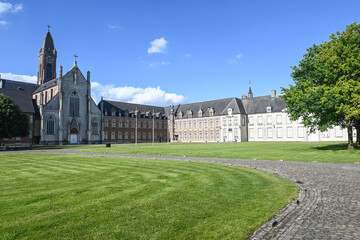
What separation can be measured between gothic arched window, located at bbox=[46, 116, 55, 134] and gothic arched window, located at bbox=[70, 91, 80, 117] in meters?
4.98

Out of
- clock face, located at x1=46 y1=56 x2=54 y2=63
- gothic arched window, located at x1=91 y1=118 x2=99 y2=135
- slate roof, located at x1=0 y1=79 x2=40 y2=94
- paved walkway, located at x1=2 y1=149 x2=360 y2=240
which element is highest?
clock face, located at x1=46 y1=56 x2=54 y2=63

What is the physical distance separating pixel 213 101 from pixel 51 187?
78688mm

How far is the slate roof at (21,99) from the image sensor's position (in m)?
63.8

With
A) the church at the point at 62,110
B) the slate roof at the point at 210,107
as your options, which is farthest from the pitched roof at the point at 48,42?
the slate roof at the point at 210,107

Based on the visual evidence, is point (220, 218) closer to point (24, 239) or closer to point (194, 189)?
point (194, 189)

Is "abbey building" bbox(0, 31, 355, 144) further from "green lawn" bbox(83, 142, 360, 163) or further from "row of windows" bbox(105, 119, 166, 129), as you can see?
"green lawn" bbox(83, 142, 360, 163)

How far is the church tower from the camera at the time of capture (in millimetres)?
90750

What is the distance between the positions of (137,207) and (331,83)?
27815 millimetres

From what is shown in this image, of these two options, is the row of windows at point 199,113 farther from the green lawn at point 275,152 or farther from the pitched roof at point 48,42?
the pitched roof at point 48,42

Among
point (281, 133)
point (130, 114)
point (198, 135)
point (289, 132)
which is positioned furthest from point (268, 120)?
point (130, 114)

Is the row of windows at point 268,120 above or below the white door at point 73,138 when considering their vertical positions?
above

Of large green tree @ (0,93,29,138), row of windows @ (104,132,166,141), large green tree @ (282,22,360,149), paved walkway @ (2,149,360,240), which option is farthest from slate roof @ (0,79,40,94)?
paved walkway @ (2,149,360,240)

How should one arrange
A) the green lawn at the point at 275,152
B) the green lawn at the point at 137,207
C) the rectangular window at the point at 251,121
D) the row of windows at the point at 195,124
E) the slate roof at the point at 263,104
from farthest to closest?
1. the row of windows at the point at 195,124
2. the rectangular window at the point at 251,121
3. the slate roof at the point at 263,104
4. the green lawn at the point at 275,152
5. the green lawn at the point at 137,207

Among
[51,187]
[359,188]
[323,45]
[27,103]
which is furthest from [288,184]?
[27,103]
